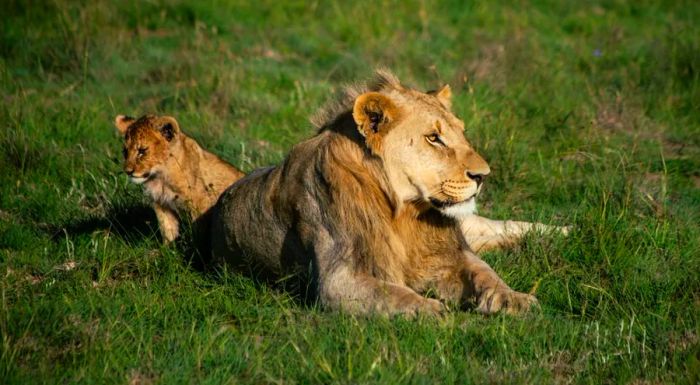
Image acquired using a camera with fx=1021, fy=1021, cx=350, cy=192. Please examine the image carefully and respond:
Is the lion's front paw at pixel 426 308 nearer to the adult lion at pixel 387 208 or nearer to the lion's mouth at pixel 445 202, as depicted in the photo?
the adult lion at pixel 387 208

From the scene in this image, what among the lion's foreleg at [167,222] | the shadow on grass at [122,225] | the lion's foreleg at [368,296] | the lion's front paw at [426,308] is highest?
the lion's front paw at [426,308]

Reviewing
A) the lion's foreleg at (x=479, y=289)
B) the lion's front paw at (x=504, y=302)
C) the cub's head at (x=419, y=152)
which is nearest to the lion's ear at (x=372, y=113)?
the cub's head at (x=419, y=152)

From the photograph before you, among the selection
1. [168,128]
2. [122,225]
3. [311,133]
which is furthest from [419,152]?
[122,225]

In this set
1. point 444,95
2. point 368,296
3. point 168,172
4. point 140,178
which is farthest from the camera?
point 168,172

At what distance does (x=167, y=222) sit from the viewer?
6508 mm

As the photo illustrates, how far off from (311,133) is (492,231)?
138cm

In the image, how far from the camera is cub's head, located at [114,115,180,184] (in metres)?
6.48

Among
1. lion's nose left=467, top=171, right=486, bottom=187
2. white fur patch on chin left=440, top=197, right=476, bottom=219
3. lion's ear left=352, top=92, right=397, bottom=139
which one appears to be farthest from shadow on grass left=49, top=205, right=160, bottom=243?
lion's nose left=467, top=171, right=486, bottom=187

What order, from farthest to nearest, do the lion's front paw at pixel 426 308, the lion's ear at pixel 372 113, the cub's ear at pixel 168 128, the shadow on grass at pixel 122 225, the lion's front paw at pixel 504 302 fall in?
1. the cub's ear at pixel 168 128
2. the shadow on grass at pixel 122 225
3. the lion's ear at pixel 372 113
4. the lion's front paw at pixel 504 302
5. the lion's front paw at pixel 426 308

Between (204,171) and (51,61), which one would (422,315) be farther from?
(51,61)

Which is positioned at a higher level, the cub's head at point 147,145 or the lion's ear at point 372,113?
the lion's ear at point 372,113

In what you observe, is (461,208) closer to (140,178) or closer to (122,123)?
(140,178)

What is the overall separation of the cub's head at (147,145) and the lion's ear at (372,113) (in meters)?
2.07

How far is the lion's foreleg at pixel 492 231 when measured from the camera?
610 cm
